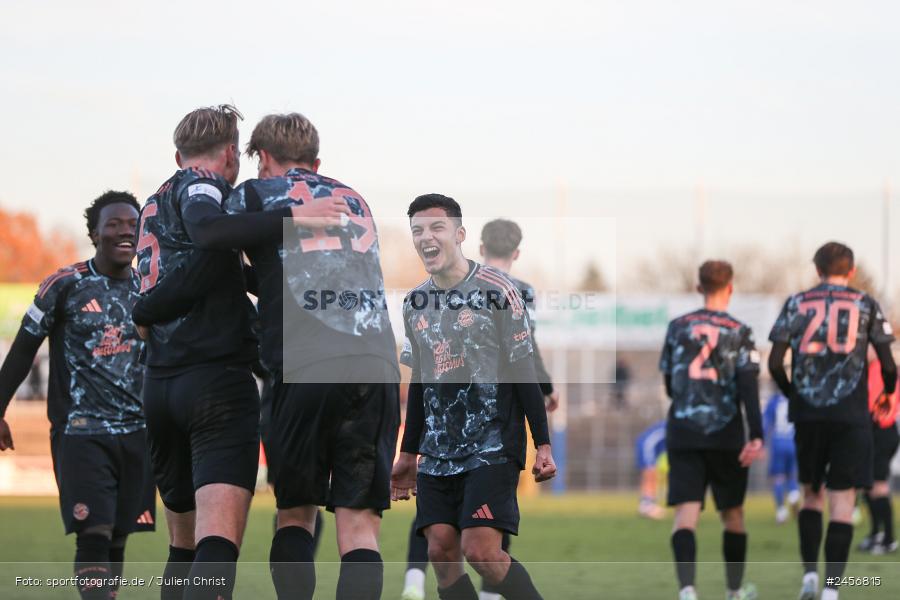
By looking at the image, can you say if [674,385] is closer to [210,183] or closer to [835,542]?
[835,542]

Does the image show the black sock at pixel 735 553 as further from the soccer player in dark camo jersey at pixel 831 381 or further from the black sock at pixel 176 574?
the black sock at pixel 176 574

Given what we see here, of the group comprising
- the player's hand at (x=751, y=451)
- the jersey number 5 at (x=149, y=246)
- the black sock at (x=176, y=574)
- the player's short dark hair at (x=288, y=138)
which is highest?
the player's short dark hair at (x=288, y=138)

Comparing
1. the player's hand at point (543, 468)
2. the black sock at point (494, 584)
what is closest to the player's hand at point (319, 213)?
the player's hand at point (543, 468)

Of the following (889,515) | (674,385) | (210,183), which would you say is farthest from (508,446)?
(889,515)

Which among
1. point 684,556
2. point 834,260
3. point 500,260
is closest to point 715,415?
point 684,556

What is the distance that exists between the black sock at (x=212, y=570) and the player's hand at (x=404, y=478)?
1.12 meters

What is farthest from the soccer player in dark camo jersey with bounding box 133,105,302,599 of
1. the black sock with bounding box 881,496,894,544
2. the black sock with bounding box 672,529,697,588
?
the black sock with bounding box 881,496,894,544

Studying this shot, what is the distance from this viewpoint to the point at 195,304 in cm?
541

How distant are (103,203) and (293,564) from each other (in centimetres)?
320

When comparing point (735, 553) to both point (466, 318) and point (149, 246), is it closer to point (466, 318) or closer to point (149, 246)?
point (466, 318)

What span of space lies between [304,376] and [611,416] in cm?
2559

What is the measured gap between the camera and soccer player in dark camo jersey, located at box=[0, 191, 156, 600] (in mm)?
7184

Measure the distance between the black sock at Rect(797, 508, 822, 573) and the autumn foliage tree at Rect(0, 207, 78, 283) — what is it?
78.0 feet

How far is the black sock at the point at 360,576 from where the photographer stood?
4934 millimetres
